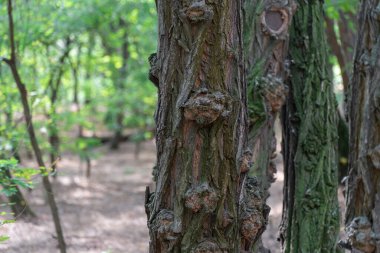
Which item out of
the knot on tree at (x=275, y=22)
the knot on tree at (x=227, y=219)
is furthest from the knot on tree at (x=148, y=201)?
the knot on tree at (x=275, y=22)

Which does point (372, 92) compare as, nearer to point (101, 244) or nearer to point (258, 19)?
point (258, 19)

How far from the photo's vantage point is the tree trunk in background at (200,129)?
2660 millimetres

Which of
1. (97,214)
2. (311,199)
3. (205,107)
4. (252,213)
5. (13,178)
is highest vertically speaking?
(205,107)

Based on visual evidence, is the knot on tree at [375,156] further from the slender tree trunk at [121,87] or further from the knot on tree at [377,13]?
the slender tree trunk at [121,87]

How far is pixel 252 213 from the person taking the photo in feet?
9.32

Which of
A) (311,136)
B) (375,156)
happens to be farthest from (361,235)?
(311,136)

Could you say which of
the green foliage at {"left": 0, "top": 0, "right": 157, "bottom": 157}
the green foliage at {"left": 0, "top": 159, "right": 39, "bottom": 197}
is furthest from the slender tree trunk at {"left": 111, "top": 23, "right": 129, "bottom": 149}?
the green foliage at {"left": 0, "top": 159, "right": 39, "bottom": 197}

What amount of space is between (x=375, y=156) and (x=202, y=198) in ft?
5.70

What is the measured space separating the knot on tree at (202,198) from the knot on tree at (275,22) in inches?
74.2

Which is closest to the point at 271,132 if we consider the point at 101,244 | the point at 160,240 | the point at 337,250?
the point at 337,250

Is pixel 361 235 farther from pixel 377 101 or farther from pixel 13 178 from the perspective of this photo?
pixel 13 178

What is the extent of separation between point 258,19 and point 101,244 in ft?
19.9

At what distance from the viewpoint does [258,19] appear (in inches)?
165

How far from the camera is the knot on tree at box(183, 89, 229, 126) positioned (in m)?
2.62
